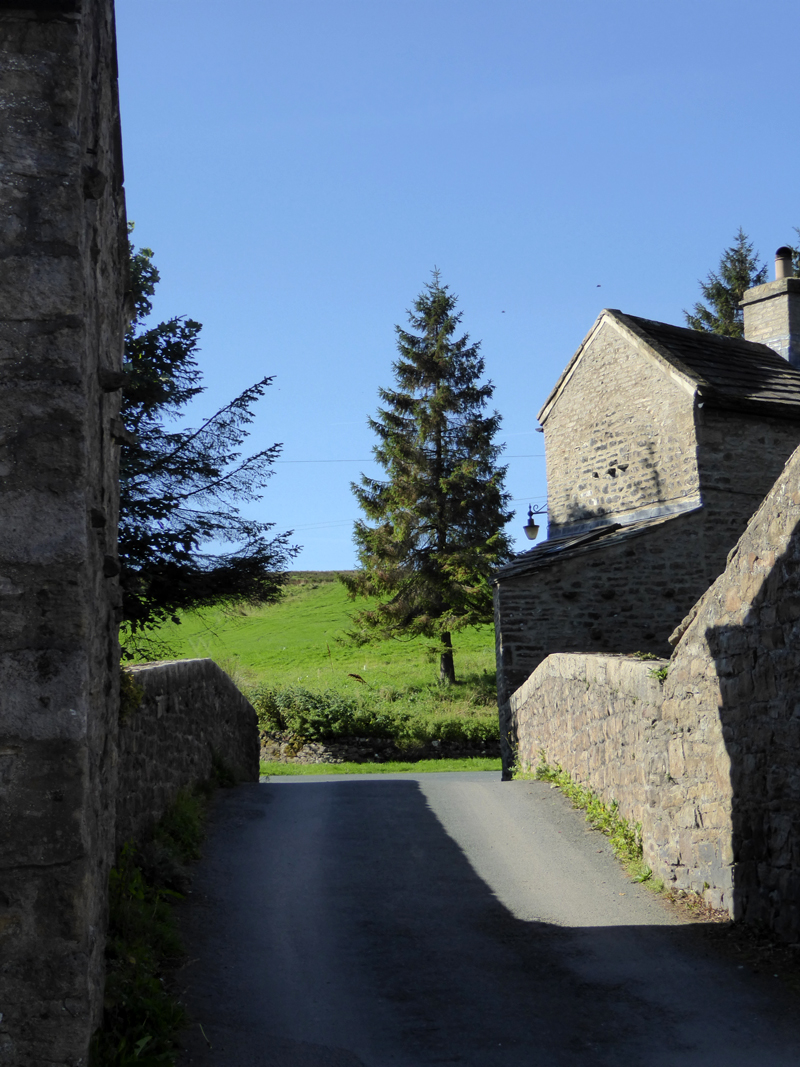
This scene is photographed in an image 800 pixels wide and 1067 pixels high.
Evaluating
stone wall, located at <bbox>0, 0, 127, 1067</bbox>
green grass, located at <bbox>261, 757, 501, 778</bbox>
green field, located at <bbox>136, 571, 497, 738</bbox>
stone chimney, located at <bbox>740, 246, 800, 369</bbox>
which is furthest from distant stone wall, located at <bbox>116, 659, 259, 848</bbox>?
stone chimney, located at <bbox>740, 246, 800, 369</bbox>

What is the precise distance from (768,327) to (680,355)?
3614mm

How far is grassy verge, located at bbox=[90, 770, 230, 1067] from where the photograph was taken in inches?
169

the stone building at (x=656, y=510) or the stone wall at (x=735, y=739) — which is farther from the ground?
the stone building at (x=656, y=510)

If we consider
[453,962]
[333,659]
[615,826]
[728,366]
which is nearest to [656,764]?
[615,826]

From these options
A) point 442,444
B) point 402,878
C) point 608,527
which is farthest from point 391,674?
point 402,878

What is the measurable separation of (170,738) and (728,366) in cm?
1314

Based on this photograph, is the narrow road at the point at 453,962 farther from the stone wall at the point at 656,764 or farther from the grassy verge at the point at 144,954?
the stone wall at the point at 656,764

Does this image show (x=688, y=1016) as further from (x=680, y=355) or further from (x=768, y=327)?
(x=768, y=327)

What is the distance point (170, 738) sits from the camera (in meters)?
8.64

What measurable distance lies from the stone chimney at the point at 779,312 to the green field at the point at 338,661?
11050mm

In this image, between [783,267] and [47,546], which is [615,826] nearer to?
[47,546]

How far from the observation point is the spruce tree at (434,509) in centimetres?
2945

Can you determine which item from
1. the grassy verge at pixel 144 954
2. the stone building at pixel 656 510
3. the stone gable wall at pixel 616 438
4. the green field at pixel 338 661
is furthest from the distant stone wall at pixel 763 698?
the stone gable wall at pixel 616 438

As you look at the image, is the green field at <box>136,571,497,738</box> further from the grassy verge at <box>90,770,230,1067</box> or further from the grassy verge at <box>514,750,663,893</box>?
the grassy verge at <box>90,770,230,1067</box>
